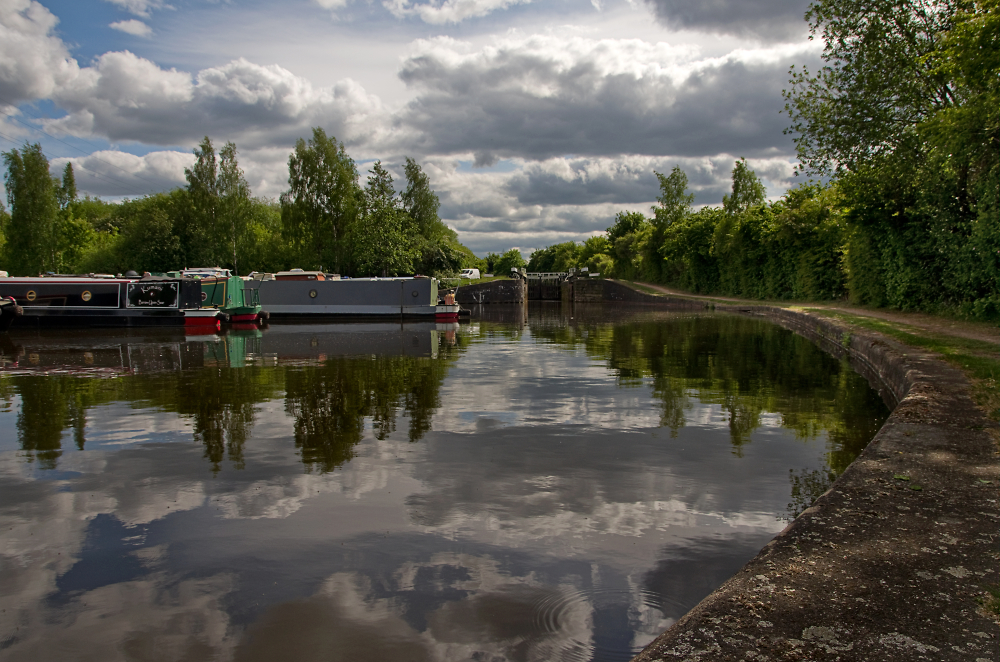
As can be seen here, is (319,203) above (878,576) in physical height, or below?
above

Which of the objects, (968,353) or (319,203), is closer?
(968,353)

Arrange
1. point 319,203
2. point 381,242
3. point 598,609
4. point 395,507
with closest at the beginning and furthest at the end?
point 598,609
point 395,507
point 381,242
point 319,203

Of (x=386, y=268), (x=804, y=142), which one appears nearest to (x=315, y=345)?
(x=804, y=142)

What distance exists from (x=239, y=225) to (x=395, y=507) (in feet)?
145

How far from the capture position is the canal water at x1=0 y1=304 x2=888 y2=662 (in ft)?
11.0

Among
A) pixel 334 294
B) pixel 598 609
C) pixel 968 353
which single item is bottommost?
pixel 598 609

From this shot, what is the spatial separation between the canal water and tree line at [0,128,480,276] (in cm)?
3168

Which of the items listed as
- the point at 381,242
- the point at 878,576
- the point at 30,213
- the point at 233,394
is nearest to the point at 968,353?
the point at 878,576

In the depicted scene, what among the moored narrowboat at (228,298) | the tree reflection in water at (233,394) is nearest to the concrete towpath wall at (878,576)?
the tree reflection in water at (233,394)

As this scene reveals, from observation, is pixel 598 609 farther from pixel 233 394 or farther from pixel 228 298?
pixel 228 298

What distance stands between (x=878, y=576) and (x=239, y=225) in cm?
4686

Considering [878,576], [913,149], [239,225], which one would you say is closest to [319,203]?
[239,225]

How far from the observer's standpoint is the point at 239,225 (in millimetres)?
45312

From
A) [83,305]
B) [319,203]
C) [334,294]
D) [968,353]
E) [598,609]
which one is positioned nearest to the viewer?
[598,609]
